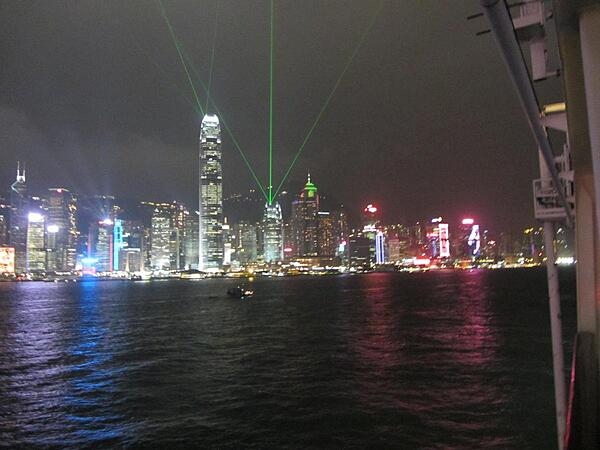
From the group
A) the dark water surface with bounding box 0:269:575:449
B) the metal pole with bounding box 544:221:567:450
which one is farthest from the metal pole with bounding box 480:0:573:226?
the dark water surface with bounding box 0:269:575:449

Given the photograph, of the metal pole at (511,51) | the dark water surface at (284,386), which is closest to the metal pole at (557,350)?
the metal pole at (511,51)

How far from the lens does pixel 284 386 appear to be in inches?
1027

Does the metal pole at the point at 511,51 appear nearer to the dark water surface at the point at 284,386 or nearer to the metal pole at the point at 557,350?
the metal pole at the point at 557,350

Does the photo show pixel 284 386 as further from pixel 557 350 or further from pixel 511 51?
pixel 511 51

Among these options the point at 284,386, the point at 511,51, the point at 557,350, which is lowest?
the point at 284,386

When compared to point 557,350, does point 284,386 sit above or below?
below

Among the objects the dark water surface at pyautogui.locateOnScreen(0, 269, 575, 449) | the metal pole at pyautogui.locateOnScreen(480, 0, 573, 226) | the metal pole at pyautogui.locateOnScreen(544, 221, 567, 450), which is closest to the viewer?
the metal pole at pyautogui.locateOnScreen(480, 0, 573, 226)

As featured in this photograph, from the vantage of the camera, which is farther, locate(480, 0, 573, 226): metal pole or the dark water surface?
the dark water surface

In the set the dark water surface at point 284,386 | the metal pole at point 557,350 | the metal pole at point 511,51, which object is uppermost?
the metal pole at point 511,51

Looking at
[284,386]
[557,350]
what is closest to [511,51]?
[557,350]

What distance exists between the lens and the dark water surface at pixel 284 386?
18344mm

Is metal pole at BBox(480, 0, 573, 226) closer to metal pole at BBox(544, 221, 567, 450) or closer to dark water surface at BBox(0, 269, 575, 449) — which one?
metal pole at BBox(544, 221, 567, 450)

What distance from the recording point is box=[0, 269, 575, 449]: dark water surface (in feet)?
60.2

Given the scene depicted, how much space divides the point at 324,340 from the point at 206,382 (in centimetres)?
1746
